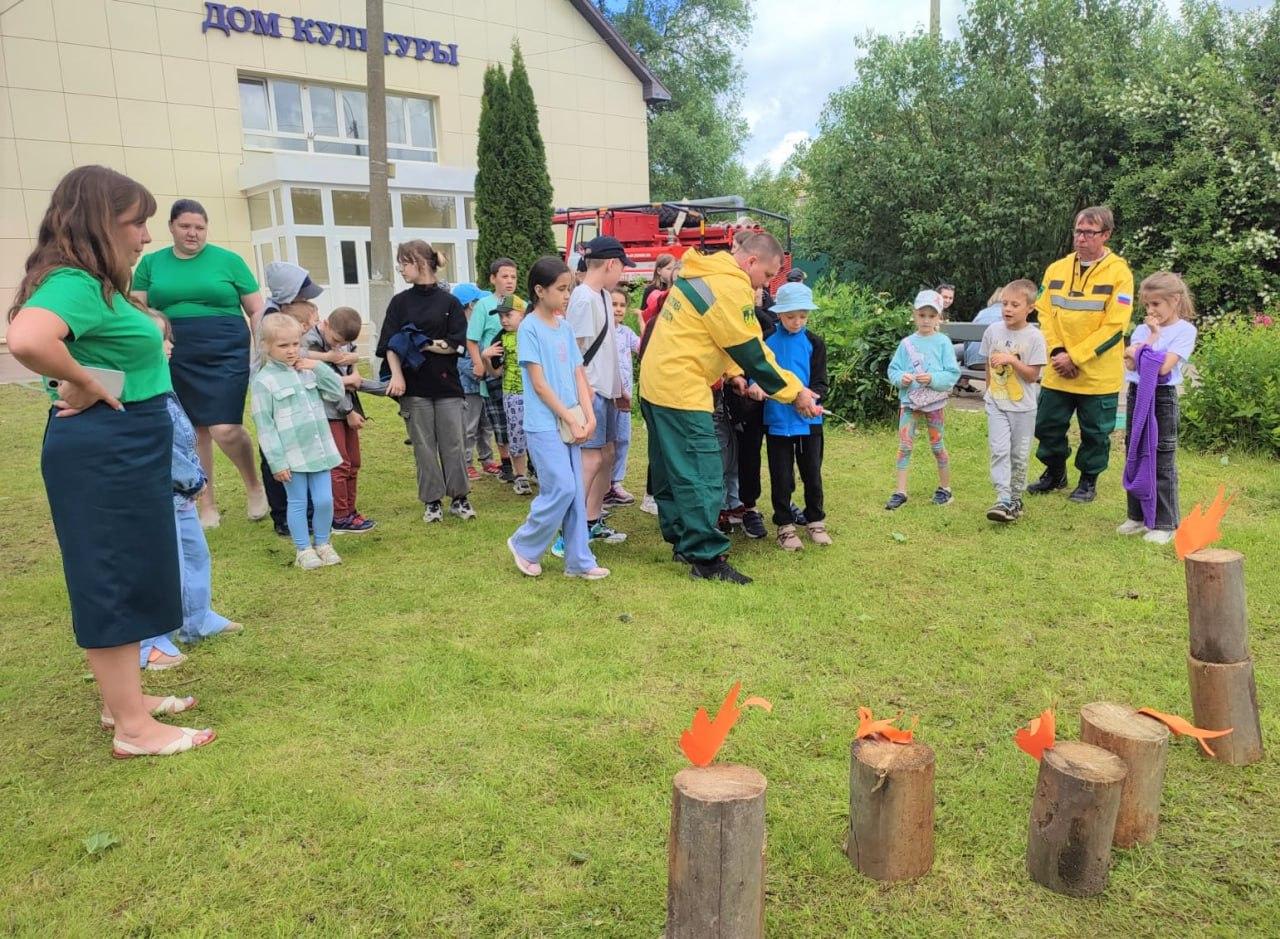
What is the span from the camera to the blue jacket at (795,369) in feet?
17.4

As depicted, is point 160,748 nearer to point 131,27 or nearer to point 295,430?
point 295,430

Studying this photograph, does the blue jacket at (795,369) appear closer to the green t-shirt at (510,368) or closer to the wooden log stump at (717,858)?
the green t-shirt at (510,368)

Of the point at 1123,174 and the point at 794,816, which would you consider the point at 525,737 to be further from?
the point at 1123,174

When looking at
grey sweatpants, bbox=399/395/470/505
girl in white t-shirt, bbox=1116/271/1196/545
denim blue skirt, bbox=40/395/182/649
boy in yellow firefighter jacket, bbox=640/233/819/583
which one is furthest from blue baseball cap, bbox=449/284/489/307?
girl in white t-shirt, bbox=1116/271/1196/545

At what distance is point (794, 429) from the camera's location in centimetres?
529

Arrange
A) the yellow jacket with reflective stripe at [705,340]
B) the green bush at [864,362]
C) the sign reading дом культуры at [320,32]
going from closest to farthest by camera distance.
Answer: the yellow jacket with reflective stripe at [705,340] → the green bush at [864,362] → the sign reading дом культуры at [320,32]

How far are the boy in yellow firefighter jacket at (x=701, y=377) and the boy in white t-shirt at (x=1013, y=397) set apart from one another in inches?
66.5

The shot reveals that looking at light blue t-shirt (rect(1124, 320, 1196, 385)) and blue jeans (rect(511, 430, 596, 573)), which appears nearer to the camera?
blue jeans (rect(511, 430, 596, 573))

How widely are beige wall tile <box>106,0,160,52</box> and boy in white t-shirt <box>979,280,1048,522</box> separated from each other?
1936 cm

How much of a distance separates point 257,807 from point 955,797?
223 cm

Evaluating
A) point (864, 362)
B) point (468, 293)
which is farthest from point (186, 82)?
point (864, 362)

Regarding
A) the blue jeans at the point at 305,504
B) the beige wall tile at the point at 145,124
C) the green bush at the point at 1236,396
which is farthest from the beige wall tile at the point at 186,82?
the green bush at the point at 1236,396

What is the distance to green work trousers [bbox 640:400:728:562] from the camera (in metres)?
4.78

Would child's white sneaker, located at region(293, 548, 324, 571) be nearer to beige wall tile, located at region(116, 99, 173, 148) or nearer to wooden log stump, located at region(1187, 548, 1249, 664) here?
wooden log stump, located at region(1187, 548, 1249, 664)
